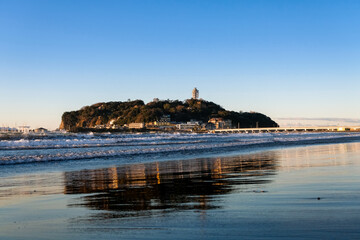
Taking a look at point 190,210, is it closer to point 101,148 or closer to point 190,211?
point 190,211

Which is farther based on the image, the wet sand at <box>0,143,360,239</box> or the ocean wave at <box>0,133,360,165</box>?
the ocean wave at <box>0,133,360,165</box>

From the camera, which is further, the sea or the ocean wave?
the ocean wave

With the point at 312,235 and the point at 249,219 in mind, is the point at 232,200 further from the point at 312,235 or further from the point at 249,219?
the point at 312,235

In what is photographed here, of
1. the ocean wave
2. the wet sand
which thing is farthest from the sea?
the ocean wave

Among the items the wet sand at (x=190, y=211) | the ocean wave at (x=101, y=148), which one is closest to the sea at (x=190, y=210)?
the wet sand at (x=190, y=211)

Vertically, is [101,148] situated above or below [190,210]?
below

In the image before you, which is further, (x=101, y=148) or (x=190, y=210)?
(x=101, y=148)

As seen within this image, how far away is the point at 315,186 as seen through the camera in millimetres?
6785

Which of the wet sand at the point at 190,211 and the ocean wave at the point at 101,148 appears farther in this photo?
the ocean wave at the point at 101,148

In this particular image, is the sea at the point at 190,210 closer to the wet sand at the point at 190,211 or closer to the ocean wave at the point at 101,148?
the wet sand at the point at 190,211

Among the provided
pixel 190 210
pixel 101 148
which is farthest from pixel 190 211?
pixel 101 148

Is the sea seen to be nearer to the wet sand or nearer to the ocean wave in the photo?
the wet sand

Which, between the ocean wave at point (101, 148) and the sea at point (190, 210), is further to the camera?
the ocean wave at point (101, 148)

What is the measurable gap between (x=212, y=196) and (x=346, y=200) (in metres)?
2.08
